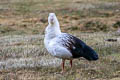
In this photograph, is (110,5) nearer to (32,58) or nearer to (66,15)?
(66,15)

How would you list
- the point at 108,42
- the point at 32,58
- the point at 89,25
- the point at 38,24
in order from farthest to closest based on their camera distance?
the point at 38,24, the point at 89,25, the point at 108,42, the point at 32,58

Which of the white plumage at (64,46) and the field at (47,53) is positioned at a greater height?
the white plumage at (64,46)

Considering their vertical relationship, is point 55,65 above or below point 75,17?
above

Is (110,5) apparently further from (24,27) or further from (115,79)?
(115,79)

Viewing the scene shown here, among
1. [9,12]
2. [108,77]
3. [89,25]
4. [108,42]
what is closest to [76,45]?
[108,77]

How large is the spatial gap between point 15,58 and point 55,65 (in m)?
2.02

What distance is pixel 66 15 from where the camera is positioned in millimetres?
30594

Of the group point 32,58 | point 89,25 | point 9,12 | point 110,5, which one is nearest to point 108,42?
point 32,58

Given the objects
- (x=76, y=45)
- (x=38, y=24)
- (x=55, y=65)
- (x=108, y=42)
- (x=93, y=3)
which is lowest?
(x=93, y=3)

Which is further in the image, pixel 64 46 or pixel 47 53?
pixel 47 53

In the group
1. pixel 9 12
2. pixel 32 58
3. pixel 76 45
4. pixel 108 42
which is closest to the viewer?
pixel 76 45

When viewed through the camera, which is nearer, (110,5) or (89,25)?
(89,25)

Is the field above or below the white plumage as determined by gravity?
below

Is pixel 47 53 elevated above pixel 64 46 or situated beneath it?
situated beneath
